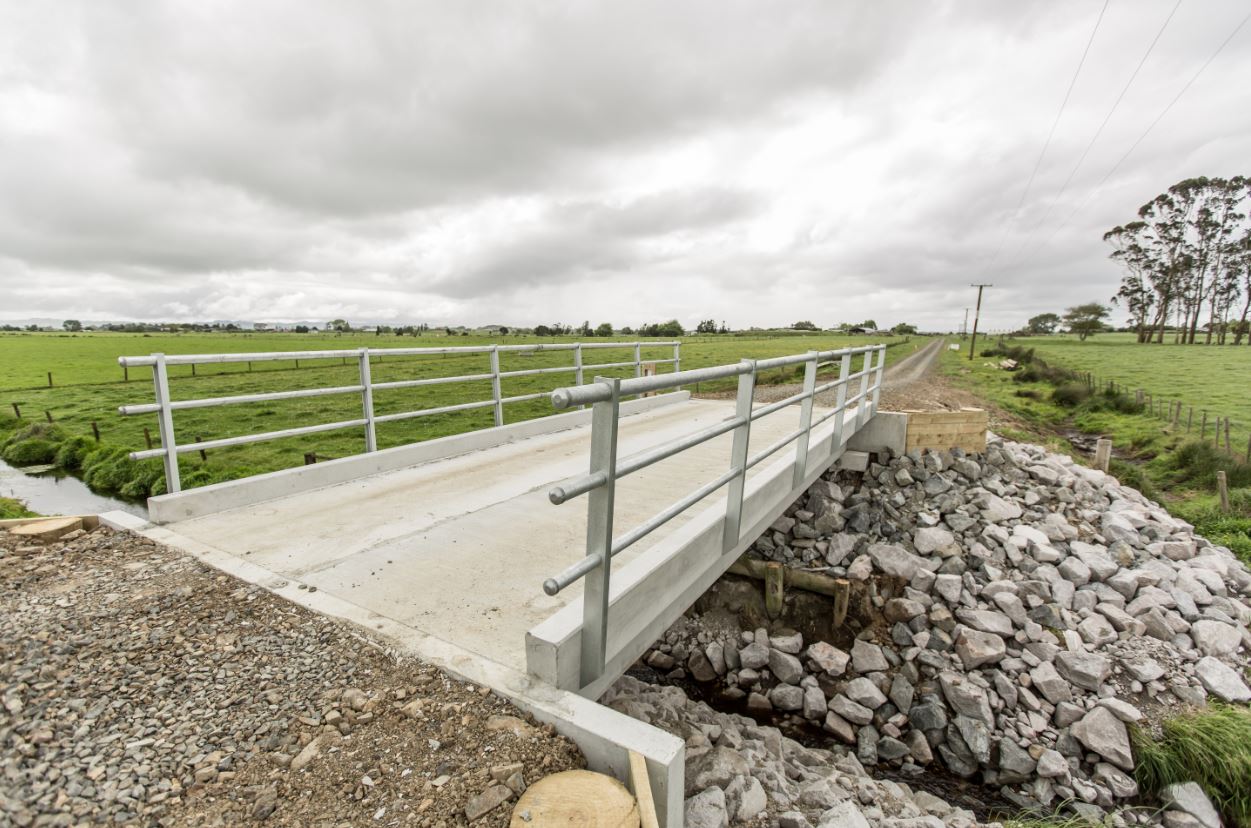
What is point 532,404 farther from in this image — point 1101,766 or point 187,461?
point 1101,766

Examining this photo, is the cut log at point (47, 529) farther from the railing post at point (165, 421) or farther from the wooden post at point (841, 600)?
the wooden post at point (841, 600)

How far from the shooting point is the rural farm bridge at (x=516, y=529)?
2416 mm

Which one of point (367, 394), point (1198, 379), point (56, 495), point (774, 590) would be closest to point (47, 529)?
point (367, 394)

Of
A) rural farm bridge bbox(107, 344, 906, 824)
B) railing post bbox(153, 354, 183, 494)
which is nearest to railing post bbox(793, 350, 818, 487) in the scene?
rural farm bridge bbox(107, 344, 906, 824)

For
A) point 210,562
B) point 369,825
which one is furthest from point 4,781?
point 210,562

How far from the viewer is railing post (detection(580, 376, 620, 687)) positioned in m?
2.15

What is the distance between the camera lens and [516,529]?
167 inches

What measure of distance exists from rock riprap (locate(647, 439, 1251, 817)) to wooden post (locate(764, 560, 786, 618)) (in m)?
0.32

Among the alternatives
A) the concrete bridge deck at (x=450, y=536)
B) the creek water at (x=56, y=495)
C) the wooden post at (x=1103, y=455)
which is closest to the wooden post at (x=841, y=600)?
the concrete bridge deck at (x=450, y=536)

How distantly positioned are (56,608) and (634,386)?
3.29m

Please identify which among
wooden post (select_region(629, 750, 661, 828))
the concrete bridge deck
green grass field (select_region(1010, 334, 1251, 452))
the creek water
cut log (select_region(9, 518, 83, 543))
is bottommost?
the creek water

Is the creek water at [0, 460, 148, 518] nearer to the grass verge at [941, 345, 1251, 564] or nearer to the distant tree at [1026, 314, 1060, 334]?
the grass verge at [941, 345, 1251, 564]

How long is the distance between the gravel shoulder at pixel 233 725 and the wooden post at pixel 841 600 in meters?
5.88

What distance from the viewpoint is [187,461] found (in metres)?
15.4
